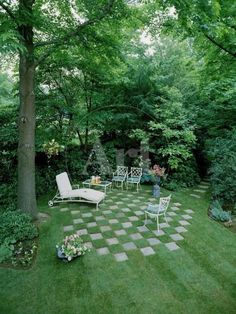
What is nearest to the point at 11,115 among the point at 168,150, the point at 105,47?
the point at 105,47

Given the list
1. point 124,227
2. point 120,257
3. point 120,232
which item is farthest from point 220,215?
point 120,257

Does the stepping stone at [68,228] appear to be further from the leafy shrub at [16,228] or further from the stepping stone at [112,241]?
the stepping stone at [112,241]

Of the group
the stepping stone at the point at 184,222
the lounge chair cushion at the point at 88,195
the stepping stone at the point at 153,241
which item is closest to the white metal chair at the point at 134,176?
the lounge chair cushion at the point at 88,195

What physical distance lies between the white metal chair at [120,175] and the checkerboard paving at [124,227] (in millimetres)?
1426

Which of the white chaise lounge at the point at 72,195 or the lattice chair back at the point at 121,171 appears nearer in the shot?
the white chaise lounge at the point at 72,195

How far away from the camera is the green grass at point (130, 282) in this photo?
3410 millimetres

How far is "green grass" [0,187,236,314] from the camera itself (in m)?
3.41

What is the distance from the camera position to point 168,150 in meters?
9.13

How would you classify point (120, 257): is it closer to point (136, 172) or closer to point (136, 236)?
point (136, 236)

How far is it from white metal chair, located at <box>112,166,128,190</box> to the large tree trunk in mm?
3881

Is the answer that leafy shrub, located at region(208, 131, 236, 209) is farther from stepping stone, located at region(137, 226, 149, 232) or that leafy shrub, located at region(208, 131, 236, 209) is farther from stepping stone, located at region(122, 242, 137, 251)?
stepping stone, located at region(122, 242, 137, 251)

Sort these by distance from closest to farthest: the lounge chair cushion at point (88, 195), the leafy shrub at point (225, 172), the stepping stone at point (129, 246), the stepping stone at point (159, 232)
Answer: the stepping stone at point (129, 246) → the stepping stone at point (159, 232) → the lounge chair cushion at point (88, 195) → the leafy shrub at point (225, 172)

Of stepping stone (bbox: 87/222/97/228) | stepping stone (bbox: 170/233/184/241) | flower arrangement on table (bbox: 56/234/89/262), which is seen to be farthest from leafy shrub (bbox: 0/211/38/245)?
stepping stone (bbox: 170/233/184/241)

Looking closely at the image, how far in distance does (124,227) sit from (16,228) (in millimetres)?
2693
